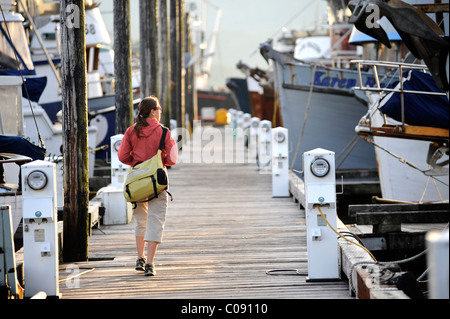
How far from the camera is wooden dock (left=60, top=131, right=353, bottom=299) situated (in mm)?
7105

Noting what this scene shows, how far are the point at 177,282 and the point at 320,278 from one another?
134cm

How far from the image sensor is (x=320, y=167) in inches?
293

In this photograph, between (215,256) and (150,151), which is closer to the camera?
(150,151)

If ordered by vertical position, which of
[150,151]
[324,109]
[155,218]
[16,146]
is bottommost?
A: [155,218]

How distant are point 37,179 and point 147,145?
127cm

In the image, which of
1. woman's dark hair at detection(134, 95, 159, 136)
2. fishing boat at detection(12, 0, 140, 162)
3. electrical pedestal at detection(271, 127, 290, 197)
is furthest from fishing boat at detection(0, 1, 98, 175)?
woman's dark hair at detection(134, 95, 159, 136)

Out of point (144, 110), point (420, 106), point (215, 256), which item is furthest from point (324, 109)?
point (144, 110)

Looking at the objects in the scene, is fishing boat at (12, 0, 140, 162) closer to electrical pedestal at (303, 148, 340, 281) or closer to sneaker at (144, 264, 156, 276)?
sneaker at (144, 264, 156, 276)

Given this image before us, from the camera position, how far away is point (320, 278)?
7.41 m

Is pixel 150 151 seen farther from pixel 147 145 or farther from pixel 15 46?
pixel 15 46

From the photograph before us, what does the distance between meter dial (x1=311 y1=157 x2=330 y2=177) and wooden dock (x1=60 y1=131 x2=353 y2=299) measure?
40.0 inches

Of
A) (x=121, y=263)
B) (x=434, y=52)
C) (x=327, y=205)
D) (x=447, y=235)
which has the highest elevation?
(x=434, y=52)
